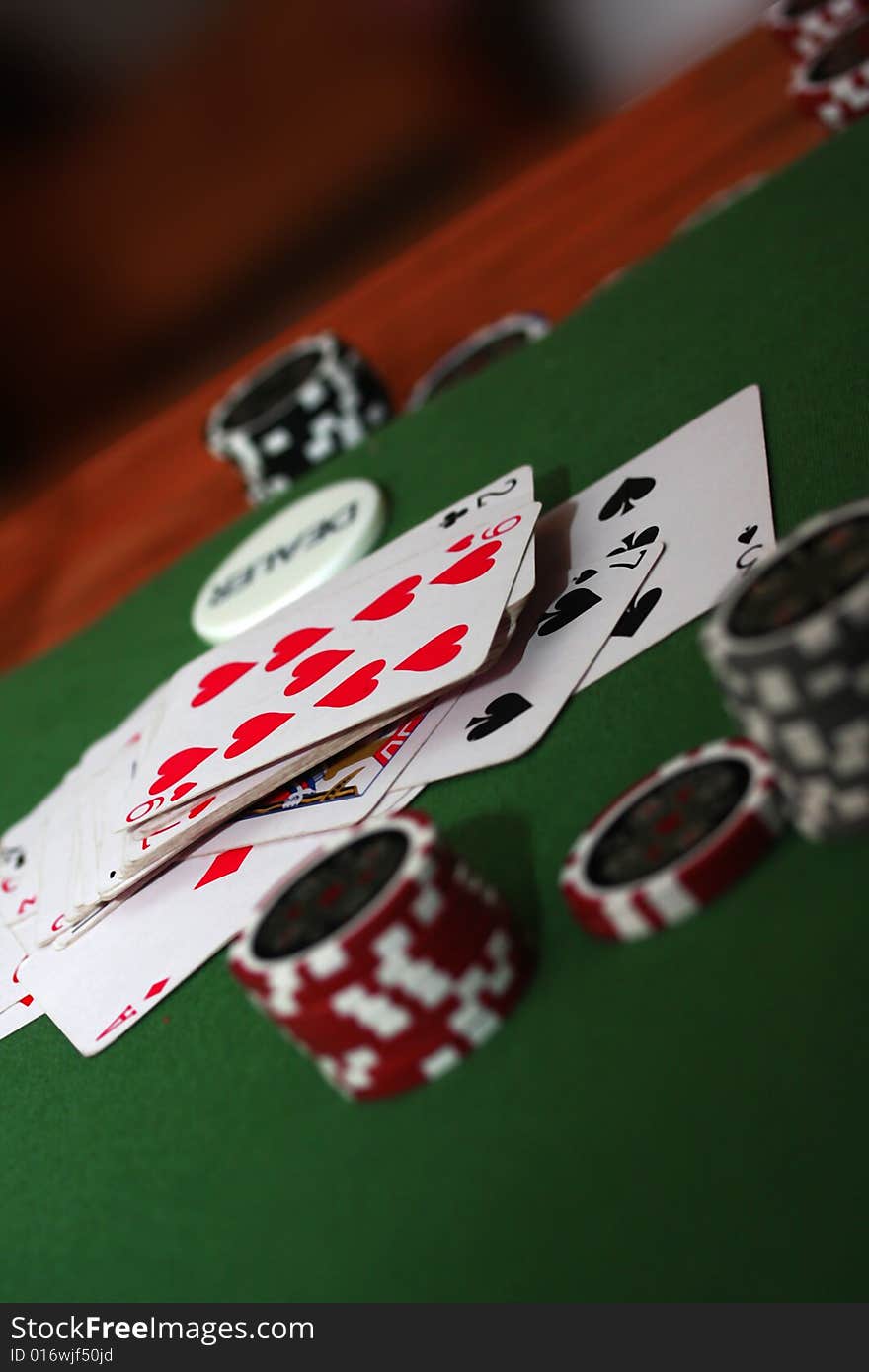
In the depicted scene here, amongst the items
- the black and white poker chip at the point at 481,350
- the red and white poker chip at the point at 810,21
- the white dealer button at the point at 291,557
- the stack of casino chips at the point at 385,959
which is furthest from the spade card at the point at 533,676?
the red and white poker chip at the point at 810,21

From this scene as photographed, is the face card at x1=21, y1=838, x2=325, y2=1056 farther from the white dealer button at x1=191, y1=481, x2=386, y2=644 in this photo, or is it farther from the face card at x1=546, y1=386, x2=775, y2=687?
the white dealer button at x1=191, y1=481, x2=386, y2=644

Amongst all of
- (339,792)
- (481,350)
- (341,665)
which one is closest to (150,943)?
(339,792)

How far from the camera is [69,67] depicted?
5637 millimetres

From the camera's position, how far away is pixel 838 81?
2.66 m

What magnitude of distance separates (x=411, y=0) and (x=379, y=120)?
1.50ft

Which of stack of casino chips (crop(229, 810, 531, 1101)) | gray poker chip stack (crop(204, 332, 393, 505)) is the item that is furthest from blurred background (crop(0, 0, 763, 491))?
stack of casino chips (crop(229, 810, 531, 1101))

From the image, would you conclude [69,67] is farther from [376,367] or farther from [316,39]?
[376,367]

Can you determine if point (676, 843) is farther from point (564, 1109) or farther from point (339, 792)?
point (339, 792)

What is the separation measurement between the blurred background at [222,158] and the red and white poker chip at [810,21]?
2.61 m

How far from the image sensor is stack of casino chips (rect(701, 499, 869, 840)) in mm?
1066

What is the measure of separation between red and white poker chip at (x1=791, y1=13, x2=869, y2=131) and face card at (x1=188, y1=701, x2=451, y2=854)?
63.0 inches

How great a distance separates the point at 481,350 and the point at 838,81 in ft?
2.81

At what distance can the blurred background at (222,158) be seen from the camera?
5699 millimetres

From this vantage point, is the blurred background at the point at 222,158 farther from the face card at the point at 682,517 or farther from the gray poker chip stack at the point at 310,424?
the face card at the point at 682,517
